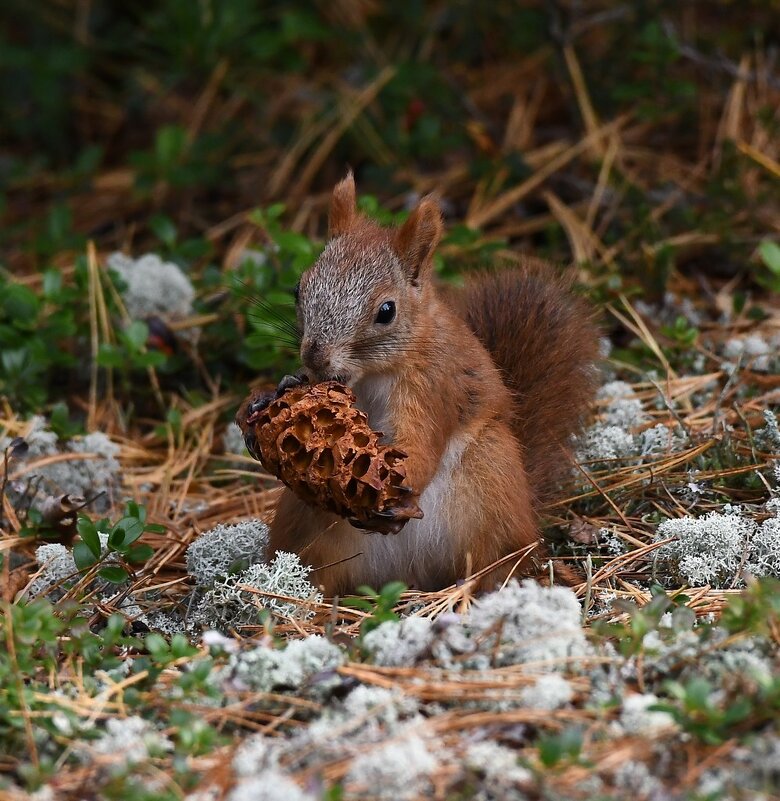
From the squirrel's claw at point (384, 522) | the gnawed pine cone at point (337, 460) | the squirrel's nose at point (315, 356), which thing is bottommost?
the squirrel's claw at point (384, 522)

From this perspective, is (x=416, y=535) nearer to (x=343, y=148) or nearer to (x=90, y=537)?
(x=90, y=537)

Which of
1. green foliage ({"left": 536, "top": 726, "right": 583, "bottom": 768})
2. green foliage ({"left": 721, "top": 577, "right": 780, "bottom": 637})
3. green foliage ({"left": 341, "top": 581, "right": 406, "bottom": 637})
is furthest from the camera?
green foliage ({"left": 341, "top": 581, "right": 406, "bottom": 637})

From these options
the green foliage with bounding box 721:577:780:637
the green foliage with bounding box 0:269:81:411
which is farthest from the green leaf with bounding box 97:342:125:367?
the green foliage with bounding box 721:577:780:637

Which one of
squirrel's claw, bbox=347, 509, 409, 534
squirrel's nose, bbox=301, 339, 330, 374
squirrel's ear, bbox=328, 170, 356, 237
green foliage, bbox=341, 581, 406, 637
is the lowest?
green foliage, bbox=341, 581, 406, 637

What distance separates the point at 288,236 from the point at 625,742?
6.19ft

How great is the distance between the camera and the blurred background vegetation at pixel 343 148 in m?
3.50

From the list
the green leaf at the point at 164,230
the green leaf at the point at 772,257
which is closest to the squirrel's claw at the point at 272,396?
the green leaf at the point at 772,257

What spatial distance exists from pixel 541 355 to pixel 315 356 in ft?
2.06

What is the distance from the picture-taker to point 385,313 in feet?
8.14

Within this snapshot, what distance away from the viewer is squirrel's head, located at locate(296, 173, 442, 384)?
2408 mm

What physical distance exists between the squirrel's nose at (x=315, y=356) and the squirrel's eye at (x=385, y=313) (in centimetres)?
15

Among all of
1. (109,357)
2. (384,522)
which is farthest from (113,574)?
(109,357)

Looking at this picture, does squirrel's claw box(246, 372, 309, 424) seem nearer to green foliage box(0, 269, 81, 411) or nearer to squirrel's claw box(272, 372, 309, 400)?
squirrel's claw box(272, 372, 309, 400)

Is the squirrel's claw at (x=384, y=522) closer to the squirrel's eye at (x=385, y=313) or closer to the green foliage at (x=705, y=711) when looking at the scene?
the squirrel's eye at (x=385, y=313)
